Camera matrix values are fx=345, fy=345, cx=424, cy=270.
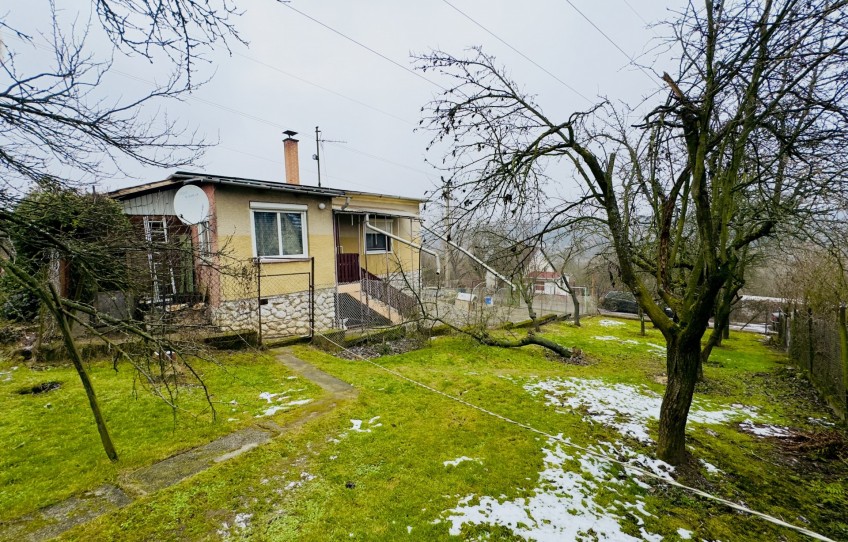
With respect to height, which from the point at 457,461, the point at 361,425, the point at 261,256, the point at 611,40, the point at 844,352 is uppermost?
the point at 611,40

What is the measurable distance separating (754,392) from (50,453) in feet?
37.5

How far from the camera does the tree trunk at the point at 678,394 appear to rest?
12.7 ft

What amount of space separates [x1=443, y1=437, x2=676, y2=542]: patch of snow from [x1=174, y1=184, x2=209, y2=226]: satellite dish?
27.4 ft

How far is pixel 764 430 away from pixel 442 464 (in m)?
5.19

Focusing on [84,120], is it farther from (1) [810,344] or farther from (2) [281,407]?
(1) [810,344]

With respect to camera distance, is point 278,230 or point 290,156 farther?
point 290,156

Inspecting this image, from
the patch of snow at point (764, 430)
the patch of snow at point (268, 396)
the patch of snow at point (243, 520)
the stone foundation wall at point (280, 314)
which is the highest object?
the stone foundation wall at point (280, 314)

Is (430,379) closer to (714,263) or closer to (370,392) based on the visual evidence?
(370,392)

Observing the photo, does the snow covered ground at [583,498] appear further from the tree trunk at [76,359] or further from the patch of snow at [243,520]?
the tree trunk at [76,359]

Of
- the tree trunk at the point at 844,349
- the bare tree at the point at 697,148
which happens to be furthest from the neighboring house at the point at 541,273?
the tree trunk at the point at 844,349

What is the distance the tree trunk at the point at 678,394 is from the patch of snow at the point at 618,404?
0.52m

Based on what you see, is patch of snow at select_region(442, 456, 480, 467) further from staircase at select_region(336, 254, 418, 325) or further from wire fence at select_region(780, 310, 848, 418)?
staircase at select_region(336, 254, 418, 325)

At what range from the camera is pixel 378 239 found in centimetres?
1505

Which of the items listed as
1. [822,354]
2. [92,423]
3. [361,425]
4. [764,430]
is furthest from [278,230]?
[822,354]
